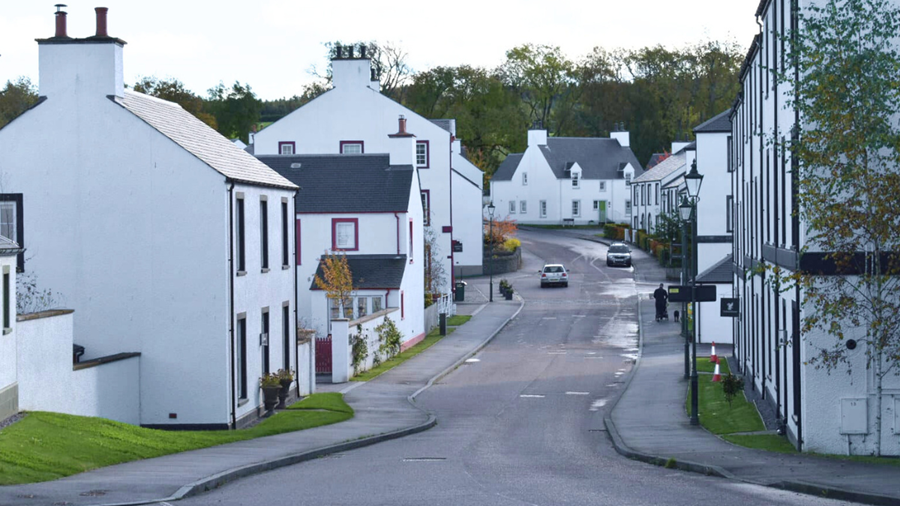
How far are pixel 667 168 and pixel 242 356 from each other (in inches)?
2605

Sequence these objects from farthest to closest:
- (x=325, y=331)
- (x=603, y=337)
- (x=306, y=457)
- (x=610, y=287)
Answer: (x=610, y=287) → (x=603, y=337) → (x=325, y=331) → (x=306, y=457)

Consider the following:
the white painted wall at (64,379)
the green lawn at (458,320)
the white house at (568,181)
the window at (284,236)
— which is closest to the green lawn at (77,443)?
the white painted wall at (64,379)

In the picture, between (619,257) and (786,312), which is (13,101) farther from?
(786,312)

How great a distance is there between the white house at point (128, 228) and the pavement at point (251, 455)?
2.89 m

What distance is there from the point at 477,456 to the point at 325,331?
83.7 feet

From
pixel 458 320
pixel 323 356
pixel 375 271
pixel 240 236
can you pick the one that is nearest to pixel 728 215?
pixel 375 271

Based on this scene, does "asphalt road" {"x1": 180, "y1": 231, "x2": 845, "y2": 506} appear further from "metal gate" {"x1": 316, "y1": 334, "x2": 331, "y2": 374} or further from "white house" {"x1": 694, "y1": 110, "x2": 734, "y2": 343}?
"metal gate" {"x1": 316, "y1": 334, "x2": 331, "y2": 374}

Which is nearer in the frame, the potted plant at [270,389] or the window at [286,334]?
the potted plant at [270,389]

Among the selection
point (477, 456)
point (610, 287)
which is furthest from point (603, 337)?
point (477, 456)

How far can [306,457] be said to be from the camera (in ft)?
68.3

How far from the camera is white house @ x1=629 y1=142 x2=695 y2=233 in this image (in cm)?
8050

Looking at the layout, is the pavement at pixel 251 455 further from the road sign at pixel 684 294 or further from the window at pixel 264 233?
the road sign at pixel 684 294

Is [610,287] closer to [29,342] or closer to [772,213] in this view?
[772,213]

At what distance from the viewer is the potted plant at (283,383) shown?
92.2 feet
